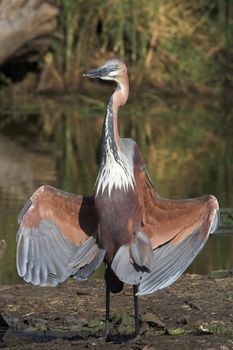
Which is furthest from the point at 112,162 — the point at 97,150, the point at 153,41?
the point at 153,41

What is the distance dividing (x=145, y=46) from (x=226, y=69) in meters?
1.65

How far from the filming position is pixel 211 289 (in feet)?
24.8

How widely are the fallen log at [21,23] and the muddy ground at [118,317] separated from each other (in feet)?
35.1

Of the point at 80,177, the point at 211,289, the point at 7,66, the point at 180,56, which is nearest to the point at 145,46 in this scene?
the point at 180,56

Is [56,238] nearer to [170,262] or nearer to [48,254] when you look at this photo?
[48,254]

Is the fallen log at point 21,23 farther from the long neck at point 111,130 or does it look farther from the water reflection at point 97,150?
the long neck at point 111,130

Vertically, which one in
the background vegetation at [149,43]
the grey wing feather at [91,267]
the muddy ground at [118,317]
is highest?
the background vegetation at [149,43]

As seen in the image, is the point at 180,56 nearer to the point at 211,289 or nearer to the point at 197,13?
the point at 197,13

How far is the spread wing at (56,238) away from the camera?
652 centimetres

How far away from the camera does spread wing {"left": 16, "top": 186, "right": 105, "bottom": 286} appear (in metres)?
6.52

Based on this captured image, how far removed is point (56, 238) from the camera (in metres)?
6.63

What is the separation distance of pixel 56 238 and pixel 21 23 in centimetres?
1197

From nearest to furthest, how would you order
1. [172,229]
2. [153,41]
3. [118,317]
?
[172,229], [118,317], [153,41]

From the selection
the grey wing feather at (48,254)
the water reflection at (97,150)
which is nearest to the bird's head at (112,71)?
the grey wing feather at (48,254)
